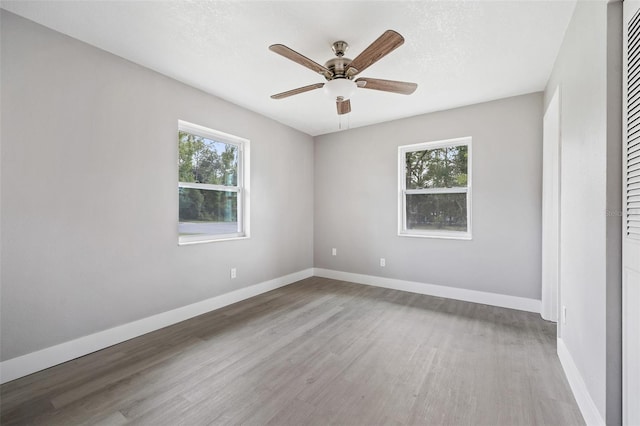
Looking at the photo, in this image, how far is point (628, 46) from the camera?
4.09ft

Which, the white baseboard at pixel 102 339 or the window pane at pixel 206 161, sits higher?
the window pane at pixel 206 161

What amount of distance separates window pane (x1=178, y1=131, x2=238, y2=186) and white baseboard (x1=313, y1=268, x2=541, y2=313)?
248 cm

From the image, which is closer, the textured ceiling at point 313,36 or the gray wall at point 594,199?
the gray wall at point 594,199

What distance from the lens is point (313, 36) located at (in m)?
2.24

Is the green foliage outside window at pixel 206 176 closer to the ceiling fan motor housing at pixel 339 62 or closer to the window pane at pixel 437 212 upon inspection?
the ceiling fan motor housing at pixel 339 62

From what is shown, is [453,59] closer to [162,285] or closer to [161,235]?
[161,235]

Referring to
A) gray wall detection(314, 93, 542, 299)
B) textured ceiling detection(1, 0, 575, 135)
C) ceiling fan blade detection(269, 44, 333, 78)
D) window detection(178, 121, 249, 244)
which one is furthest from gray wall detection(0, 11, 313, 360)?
gray wall detection(314, 93, 542, 299)

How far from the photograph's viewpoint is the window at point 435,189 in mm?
3812

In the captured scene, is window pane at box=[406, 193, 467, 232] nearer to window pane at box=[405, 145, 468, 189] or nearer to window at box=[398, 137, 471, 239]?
window at box=[398, 137, 471, 239]

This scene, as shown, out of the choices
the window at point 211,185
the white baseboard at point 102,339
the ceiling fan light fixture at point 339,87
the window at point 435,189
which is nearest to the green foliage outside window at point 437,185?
the window at point 435,189

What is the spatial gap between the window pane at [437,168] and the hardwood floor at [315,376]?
6.05ft

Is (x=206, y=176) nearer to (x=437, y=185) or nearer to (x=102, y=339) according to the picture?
(x=102, y=339)

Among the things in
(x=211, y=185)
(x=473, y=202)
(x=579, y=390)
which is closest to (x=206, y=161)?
(x=211, y=185)

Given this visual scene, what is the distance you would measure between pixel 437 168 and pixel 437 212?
25.6 inches
